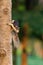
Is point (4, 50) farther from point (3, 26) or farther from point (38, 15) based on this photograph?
point (38, 15)

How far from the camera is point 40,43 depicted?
9.56 feet

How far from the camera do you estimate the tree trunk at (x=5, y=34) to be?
72 centimetres

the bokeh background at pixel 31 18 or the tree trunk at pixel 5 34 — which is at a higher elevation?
the tree trunk at pixel 5 34

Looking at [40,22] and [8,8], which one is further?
[40,22]

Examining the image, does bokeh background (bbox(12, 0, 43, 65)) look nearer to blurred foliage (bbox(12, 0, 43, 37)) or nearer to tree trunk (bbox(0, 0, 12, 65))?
blurred foliage (bbox(12, 0, 43, 37))

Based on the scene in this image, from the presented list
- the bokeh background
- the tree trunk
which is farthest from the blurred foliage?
the tree trunk

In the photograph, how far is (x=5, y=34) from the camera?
0.72 m

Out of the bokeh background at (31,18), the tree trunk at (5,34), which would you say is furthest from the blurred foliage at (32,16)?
the tree trunk at (5,34)

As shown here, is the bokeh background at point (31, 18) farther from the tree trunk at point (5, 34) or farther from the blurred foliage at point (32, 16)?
the tree trunk at point (5, 34)

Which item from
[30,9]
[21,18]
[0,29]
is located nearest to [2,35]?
[0,29]

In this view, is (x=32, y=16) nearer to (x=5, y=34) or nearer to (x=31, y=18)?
(x=31, y=18)

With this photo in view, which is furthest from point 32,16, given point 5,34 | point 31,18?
point 5,34

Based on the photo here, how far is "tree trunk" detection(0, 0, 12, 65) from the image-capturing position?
2.36ft

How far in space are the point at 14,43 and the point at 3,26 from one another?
0.09 m
